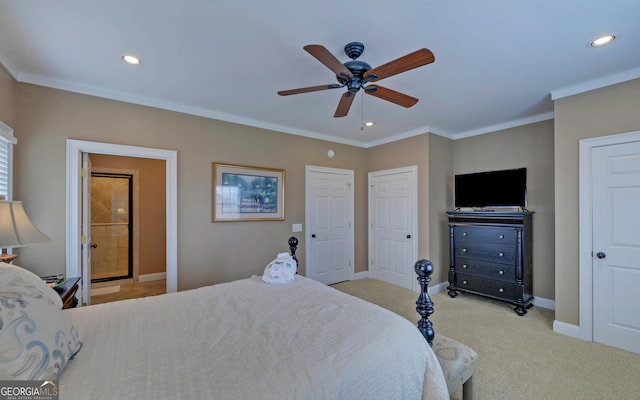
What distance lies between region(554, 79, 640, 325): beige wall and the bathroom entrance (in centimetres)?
635

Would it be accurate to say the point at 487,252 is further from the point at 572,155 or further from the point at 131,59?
the point at 131,59

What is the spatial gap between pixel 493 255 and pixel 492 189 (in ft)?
3.15

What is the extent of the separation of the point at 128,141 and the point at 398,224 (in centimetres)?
403

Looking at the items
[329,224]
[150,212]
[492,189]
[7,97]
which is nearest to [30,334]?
[7,97]

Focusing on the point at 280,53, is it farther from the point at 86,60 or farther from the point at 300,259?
the point at 300,259

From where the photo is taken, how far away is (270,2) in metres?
1.69

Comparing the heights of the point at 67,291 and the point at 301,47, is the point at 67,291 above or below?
below

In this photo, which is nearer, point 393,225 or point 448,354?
point 448,354

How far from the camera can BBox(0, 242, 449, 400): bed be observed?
1.01 metres

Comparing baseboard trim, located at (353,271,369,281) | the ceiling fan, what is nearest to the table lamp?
the ceiling fan

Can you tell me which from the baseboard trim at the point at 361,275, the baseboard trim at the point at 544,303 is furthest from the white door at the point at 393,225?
the baseboard trim at the point at 544,303

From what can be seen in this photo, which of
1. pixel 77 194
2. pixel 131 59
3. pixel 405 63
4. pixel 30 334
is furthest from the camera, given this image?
pixel 77 194

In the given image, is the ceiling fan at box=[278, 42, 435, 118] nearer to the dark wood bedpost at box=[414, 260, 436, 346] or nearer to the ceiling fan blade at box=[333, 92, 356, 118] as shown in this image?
the ceiling fan blade at box=[333, 92, 356, 118]

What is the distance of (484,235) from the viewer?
12.5 ft
